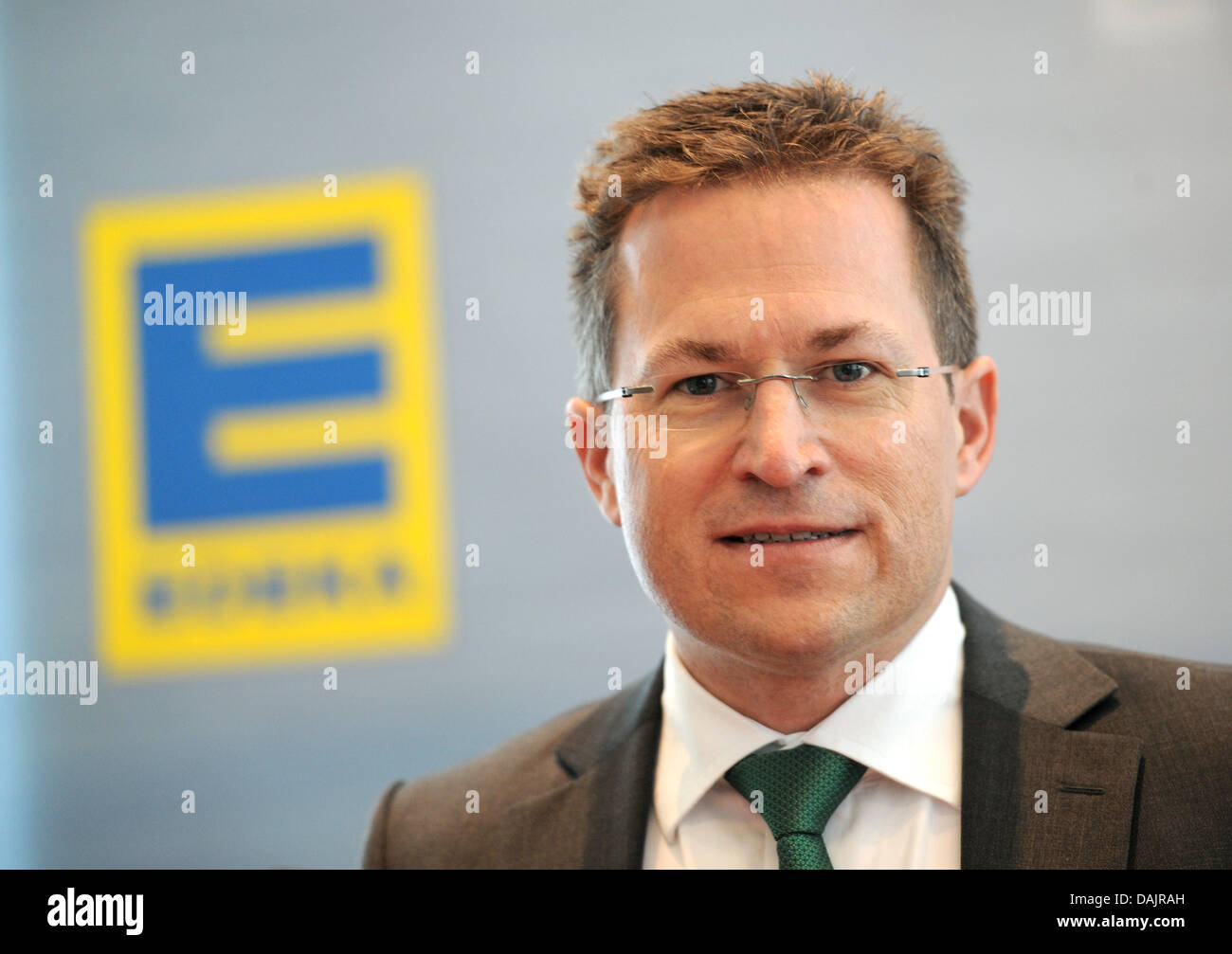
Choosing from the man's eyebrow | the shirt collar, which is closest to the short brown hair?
the man's eyebrow

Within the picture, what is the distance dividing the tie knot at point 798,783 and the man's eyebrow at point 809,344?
1.87 ft

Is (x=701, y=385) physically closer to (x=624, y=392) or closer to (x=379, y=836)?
(x=624, y=392)

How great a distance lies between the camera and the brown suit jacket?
145 centimetres

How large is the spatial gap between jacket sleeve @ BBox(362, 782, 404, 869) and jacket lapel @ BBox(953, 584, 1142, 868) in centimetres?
93

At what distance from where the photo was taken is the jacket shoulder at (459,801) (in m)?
1.79

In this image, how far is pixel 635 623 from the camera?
2.57 meters

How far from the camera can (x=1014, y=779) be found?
150 cm

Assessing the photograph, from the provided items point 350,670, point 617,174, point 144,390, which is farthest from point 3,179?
point 617,174

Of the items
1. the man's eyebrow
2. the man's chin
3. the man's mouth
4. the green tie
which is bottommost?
the green tie
